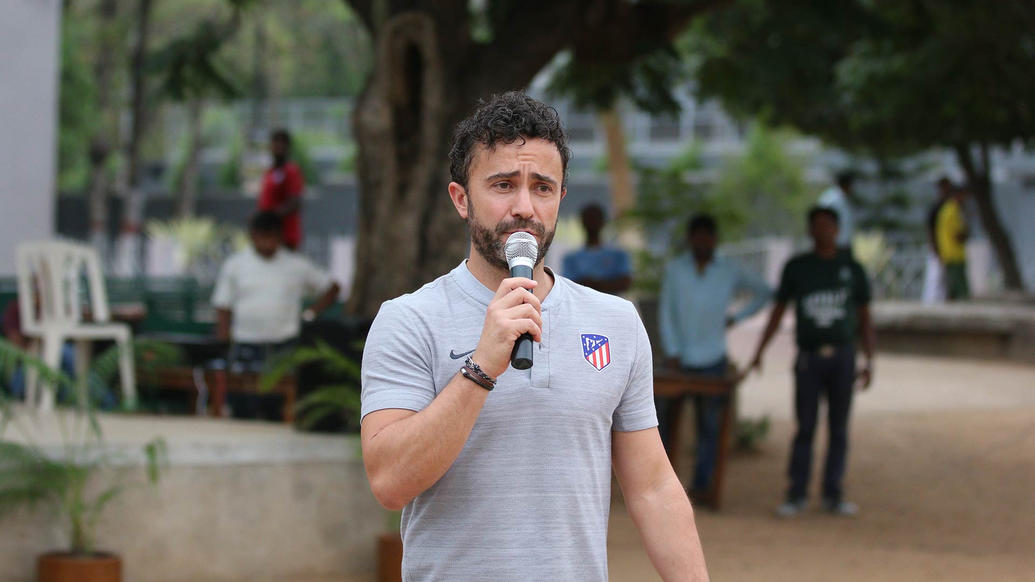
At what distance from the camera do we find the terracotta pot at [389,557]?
23.7 feet

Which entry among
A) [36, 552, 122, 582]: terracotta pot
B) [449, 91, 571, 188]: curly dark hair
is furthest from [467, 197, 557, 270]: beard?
[36, 552, 122, 582]: terracotta pot

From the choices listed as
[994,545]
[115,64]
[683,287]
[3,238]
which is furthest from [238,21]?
[115,64]

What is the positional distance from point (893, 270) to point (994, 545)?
1773 centimetres

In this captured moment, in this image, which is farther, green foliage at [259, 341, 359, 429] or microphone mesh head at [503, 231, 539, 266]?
green foliage at [259, 341, 359, 429]

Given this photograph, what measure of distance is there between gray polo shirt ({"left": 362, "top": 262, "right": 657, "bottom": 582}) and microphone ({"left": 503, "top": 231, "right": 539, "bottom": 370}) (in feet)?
0.55

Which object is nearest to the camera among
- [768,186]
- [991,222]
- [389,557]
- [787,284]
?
[389,557]

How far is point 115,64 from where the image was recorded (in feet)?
121

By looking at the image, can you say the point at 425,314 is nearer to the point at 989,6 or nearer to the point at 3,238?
the point at 989,6

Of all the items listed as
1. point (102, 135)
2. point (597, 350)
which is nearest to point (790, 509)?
point (597, 350)

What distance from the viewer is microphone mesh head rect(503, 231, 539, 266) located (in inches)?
99.3

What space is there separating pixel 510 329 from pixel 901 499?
8321 mm

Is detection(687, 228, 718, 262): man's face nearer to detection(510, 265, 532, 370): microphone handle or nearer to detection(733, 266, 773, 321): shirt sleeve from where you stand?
detection(733, 266, 773, 321): shirt sleeve

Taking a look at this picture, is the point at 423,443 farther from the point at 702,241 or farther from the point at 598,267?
the point at 598,267

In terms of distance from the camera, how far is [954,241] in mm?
18969
